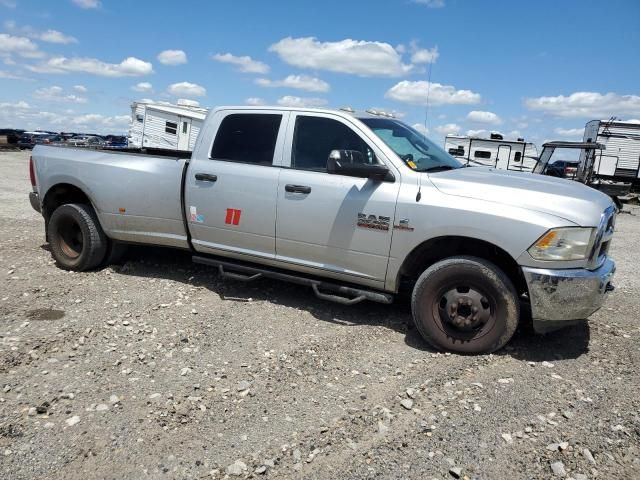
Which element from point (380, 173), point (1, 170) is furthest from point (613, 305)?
point (1, 170)

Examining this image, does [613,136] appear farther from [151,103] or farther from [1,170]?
[1,170]

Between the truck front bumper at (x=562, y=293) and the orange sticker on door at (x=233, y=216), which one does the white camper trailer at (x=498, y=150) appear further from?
the truck front bumper at (x=562, y=293)

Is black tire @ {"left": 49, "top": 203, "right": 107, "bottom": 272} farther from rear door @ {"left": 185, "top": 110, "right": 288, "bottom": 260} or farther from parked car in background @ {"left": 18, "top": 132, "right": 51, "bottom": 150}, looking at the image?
parked car in background @ {"left": 18, "top": 132, "right": 51, "bottom": 150}

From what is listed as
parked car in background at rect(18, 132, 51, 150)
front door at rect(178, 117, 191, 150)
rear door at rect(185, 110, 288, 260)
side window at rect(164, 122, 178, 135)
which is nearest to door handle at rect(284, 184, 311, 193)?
rear door at rect(185, 110, 288, 260)

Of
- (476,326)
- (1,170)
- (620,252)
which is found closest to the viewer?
(476,326)

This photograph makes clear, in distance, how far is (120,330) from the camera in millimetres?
4230

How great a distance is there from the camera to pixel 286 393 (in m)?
3.35

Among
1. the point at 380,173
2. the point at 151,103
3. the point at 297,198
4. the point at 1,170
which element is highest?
the point at 151,103

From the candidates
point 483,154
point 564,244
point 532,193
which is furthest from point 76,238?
point 483,154

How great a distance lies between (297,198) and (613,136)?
20994 mm

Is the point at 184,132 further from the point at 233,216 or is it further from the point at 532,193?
the point at 532,193

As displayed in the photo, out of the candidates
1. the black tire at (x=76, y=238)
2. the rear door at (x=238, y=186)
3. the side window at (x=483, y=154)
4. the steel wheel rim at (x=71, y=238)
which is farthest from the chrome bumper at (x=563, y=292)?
the side window at (x=483, y=154)

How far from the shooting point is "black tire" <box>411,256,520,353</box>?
12.3 ft

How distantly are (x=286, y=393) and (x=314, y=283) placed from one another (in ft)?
4.41
